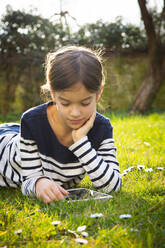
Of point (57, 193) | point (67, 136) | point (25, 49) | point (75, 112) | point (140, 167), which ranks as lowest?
point (140, 167)

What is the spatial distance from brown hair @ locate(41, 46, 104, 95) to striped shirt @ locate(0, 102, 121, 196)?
385mm

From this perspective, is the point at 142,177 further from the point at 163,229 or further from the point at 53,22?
the point at 53,22

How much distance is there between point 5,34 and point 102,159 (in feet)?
20.4

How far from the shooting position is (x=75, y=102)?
5.87ft

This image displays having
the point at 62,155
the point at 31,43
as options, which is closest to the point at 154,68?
the point at 31,43

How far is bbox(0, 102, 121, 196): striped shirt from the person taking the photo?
2.00 meters

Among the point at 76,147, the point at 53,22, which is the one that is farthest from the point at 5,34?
the point at 76,147

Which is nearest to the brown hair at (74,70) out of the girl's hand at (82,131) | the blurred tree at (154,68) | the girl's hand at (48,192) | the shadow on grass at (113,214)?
the girl's hand at (82,131)

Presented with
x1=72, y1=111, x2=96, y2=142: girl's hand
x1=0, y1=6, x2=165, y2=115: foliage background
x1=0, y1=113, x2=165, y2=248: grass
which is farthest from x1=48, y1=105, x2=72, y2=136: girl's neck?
x1=0, y1=6, x2=165, y2=115: foliage background

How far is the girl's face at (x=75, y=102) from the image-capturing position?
1.76 m

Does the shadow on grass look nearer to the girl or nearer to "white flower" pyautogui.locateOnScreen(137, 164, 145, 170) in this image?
the girl

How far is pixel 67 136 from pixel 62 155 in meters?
0.17

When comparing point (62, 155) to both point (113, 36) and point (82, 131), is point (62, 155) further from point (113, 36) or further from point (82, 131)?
point (113, 36)

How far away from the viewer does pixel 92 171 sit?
78.5 inches
